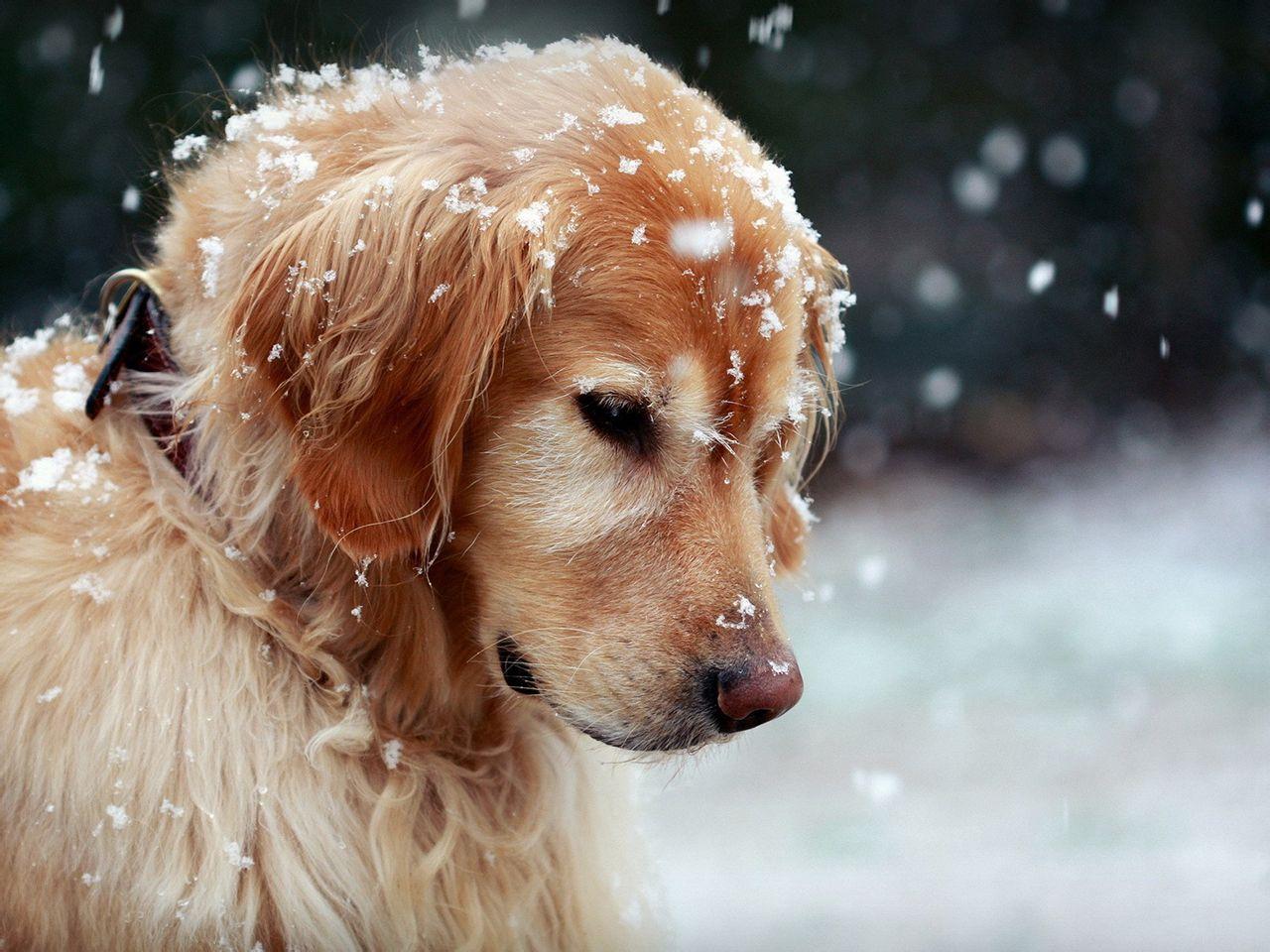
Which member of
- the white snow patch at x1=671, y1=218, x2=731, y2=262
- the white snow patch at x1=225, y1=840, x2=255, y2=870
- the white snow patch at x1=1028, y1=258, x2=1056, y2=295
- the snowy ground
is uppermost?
the white snow patch at x1=671, y1=218, x2=731, y2=262

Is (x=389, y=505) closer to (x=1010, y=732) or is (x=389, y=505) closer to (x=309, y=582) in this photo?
(x=309, y=582)

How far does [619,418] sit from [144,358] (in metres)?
0.88

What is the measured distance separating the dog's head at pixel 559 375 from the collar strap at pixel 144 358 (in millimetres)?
313

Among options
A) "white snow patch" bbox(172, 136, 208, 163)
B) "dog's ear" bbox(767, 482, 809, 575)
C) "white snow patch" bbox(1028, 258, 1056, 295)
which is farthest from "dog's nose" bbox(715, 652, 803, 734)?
"white snow patch" bbox(1028, 258, 1056, 295)

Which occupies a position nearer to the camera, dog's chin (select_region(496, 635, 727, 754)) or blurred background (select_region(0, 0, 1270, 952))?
dog's chin (select_region(496, 635, 727, 754))

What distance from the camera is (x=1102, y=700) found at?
16.7ft

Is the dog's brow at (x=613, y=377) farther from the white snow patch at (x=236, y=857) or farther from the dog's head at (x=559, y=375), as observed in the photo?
the white snow patch at (x=236, y=857)

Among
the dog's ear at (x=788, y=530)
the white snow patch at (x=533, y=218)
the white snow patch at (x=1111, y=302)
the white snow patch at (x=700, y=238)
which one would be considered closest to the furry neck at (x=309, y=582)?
the white snow patch at (x=533, y=218)

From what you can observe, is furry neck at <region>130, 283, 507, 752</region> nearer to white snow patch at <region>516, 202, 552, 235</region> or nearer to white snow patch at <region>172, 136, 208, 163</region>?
white snow patch at <region>172, 136, 208, 163</region>

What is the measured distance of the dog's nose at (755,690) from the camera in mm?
1667

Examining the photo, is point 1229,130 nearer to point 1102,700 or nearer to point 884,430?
point 884,430

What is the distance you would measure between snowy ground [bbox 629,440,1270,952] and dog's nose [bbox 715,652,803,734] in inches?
13.1

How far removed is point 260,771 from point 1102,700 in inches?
169

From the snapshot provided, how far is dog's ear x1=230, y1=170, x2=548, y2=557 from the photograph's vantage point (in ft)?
5.49
